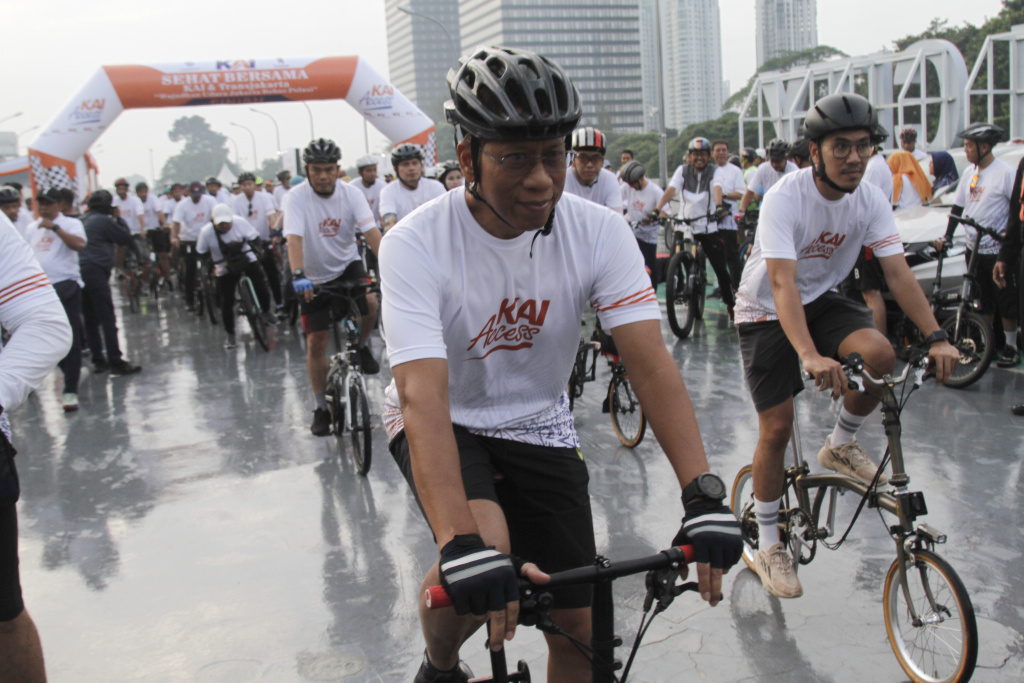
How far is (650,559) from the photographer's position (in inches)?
68.7

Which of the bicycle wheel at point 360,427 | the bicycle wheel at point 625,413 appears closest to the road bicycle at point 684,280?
the bicycle wheel at point 625,413

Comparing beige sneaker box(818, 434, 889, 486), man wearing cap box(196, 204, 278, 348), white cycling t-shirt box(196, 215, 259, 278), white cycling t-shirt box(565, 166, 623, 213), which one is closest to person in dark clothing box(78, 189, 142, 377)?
man wearing cap box(196, 204, 278, 348)

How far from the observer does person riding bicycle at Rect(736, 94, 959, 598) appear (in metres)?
3.53

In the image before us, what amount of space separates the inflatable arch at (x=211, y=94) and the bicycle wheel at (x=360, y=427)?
43.7ft

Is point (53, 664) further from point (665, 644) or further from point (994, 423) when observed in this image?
point (994, 423)

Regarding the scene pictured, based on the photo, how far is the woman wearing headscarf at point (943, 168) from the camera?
1179 cm

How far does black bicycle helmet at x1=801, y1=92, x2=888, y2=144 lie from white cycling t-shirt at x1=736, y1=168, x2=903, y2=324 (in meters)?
0.23

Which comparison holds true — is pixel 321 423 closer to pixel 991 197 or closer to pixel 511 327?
pixel 511 327

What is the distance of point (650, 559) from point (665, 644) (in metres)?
1.98

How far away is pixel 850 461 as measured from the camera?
3812 mm

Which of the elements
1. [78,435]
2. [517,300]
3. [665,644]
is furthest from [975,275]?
[78,435]

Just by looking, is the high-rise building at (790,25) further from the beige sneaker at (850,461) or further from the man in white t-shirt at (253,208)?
the beige sneaker at (850,461)

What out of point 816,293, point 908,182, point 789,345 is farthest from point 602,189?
point 908,182

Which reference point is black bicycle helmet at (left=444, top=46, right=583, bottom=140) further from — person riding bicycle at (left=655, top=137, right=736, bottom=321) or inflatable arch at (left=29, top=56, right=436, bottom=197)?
inflatable arch at (left=29, top=56, right=436, bottom=197)
